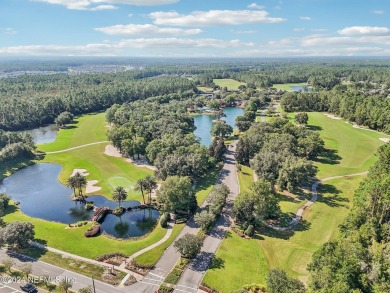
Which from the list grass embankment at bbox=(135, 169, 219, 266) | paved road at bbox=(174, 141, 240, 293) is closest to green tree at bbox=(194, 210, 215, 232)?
paved road at bbox=(174, 141, 240, 293)

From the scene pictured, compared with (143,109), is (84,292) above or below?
below

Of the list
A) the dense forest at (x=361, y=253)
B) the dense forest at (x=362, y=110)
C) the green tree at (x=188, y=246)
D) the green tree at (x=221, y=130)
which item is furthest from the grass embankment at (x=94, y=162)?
the dense forest at (x=362, y=110)

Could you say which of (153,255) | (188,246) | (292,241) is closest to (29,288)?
(153,255)

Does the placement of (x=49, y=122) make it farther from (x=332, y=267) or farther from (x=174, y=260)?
(x=332, y=267)

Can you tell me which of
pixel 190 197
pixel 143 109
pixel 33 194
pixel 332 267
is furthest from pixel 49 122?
pixel 332 267

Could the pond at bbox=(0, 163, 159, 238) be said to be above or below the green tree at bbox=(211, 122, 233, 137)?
below

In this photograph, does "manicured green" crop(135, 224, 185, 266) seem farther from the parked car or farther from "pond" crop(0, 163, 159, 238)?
the parked car
